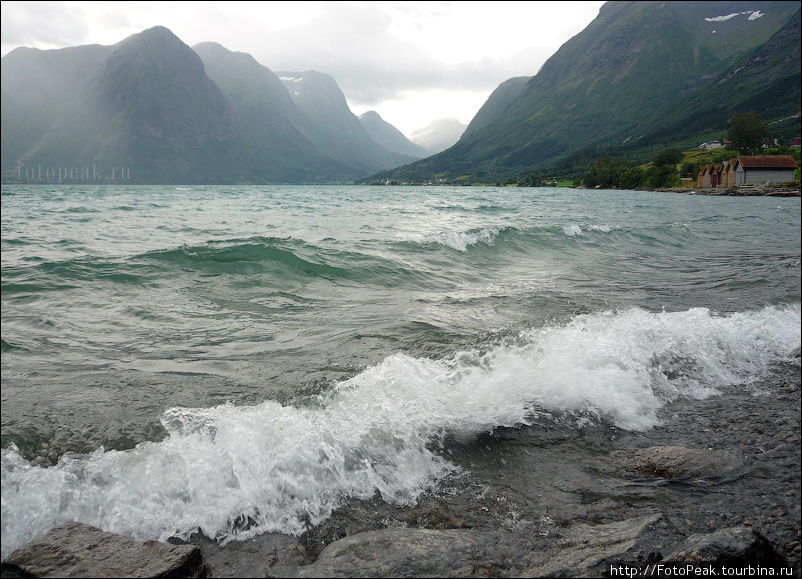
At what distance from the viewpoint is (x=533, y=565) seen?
10.6 ft

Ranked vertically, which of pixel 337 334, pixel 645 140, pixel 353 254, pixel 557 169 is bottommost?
pixel 337 334

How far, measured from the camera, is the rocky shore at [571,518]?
3094 mm

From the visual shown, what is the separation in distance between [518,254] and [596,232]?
9073mm

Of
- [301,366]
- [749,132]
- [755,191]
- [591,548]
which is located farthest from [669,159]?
[591,548]

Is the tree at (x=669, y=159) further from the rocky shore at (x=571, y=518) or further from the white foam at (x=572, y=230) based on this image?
the rocky shore at (x=571, y=518)

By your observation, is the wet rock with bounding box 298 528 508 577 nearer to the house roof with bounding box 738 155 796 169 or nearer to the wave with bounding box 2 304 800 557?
the wave with bounding box 2 304 800 557

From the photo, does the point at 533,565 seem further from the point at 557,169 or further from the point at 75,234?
the point at 557,169

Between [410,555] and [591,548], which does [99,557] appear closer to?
[410,555]

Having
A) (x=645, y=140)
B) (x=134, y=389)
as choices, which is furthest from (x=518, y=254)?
(x=645, y=140)

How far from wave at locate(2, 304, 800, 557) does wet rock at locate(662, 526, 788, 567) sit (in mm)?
2198

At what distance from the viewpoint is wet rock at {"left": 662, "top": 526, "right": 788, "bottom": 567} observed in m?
2.98

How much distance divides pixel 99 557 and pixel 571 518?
3.86 meters

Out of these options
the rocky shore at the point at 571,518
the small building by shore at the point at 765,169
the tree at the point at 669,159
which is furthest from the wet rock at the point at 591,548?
the tree at the point at 669,159

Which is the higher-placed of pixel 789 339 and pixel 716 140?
pixel 716 140
